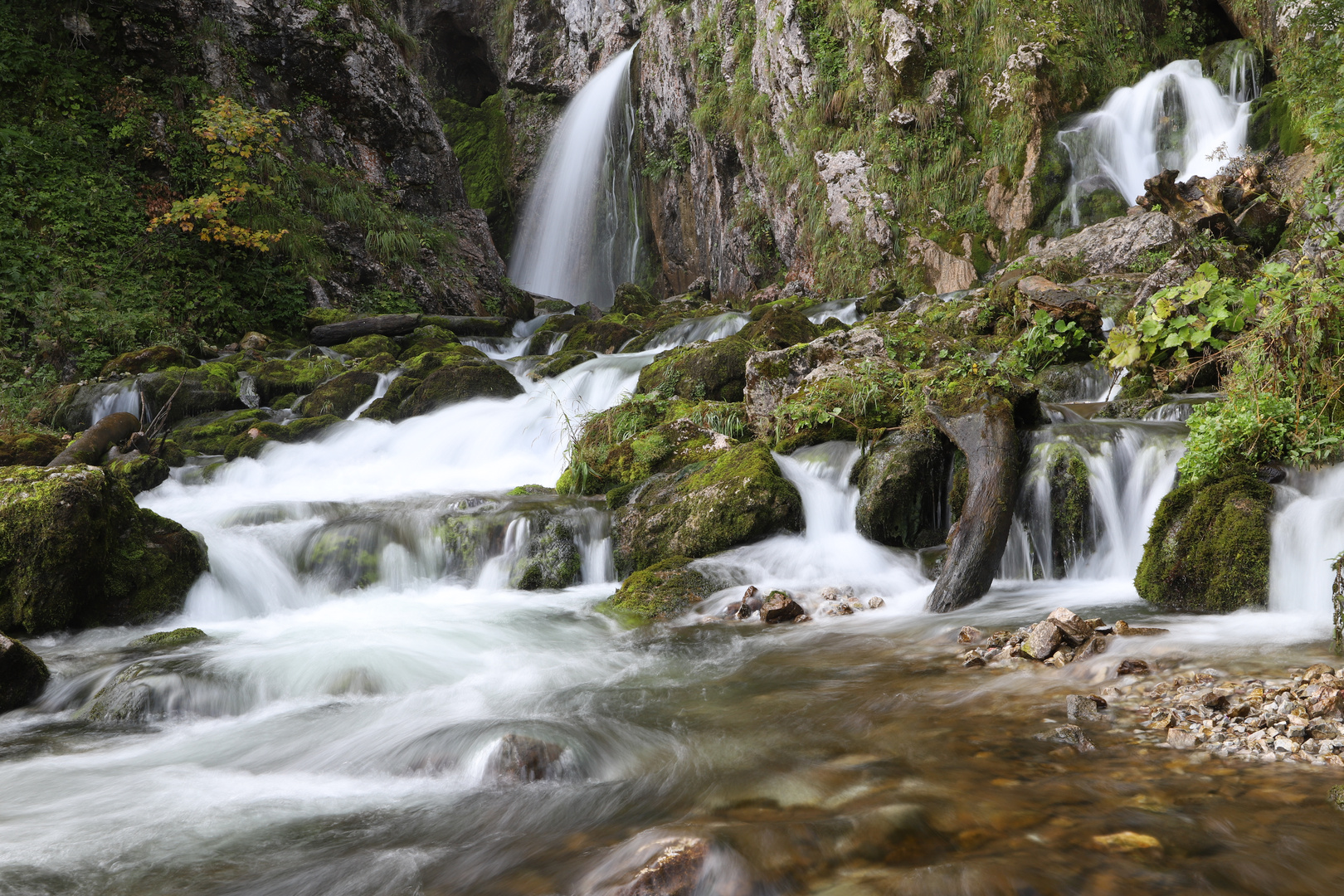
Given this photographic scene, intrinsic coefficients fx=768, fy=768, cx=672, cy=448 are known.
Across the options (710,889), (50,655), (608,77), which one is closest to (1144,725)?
(710,889)

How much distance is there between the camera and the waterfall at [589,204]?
2405cm

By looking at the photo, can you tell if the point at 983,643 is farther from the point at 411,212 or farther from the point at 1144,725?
the point at 411,212

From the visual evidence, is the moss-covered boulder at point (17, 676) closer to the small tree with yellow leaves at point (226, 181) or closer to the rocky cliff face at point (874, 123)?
the small tree with yellow leaves at point (226, 181)

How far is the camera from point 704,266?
21.0 m

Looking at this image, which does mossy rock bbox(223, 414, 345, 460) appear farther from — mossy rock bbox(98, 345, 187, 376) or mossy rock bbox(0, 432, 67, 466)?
mossy rock bbox(98, 345, 187, 376)

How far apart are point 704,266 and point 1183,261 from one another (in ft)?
43.9

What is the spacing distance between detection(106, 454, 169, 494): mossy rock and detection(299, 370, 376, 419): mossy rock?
2.71 meters

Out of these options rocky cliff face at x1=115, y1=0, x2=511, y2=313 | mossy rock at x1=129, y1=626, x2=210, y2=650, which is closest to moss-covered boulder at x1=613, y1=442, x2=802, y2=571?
mossy rock at x1=129, y1=626, x2=210, y2=650

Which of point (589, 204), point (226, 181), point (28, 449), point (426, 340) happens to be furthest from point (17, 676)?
point (589, 204)

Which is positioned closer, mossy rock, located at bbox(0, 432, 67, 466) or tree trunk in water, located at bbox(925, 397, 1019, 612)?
tree trunk in water, located at bbox(925, 397, 1019, 612)

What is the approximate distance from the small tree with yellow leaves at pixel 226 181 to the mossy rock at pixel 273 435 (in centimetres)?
633

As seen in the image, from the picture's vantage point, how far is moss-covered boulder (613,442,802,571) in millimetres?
6598

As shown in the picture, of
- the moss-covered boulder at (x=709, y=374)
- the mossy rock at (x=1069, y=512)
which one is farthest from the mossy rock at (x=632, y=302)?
the mossy rock at (x=1069, y=512)

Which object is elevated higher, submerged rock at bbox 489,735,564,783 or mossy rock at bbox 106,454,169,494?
mossy rock at bbox 106,454,169,494
